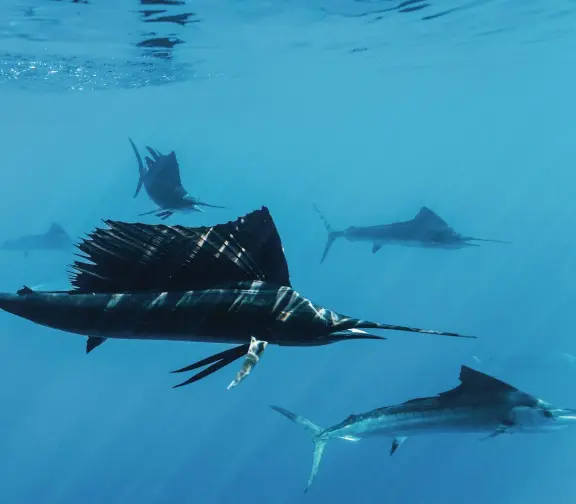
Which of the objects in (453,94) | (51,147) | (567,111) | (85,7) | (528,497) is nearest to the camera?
(85,7)

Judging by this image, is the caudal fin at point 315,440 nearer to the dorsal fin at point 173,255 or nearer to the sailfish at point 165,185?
the sailfish at point 165,185

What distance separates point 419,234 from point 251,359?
36.4ft

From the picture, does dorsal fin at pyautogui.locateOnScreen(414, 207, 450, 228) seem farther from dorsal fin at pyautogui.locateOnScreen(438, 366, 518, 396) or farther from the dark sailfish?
the dark sailfish

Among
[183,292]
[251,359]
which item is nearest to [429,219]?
[183,292]

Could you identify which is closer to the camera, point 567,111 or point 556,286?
point 556,286

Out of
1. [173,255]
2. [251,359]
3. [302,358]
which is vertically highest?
[173,255]

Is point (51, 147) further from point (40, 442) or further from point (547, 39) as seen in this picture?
point (547, 39)

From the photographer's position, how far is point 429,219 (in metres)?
12.9

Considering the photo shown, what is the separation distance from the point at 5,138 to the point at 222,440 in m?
32.3

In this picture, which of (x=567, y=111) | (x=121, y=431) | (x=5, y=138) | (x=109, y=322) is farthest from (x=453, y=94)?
(x=109, y=322)

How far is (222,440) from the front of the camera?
72.6 ft

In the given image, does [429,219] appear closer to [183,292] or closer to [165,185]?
[165,185]

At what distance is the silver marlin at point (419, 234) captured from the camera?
1241 centimetres

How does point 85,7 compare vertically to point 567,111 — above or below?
above
